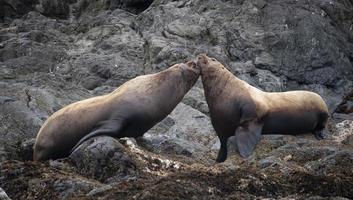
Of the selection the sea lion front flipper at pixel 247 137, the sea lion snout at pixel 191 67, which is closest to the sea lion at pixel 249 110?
the sea lion front flipper at pixel 247 137

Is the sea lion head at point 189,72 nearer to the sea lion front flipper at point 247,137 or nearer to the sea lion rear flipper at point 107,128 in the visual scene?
the sea lion front flipper at point 247,137

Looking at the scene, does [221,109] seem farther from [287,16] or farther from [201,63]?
[287,16]

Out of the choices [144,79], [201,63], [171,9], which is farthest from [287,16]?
[144,79]

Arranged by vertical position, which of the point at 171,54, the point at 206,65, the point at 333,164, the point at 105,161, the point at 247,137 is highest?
the point at 333,164

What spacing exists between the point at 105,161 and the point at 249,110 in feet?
10.9

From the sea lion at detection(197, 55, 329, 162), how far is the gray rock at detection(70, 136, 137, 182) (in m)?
2.36

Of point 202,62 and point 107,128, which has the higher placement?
point 202,62

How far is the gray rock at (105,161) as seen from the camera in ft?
27.0

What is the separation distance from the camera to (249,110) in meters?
11.1

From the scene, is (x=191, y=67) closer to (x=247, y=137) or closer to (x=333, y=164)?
(x=247, y=137)

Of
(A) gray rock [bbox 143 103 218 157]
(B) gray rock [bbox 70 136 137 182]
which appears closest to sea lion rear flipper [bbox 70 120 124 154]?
(B) gray rock [bbox 70 136 137 182]

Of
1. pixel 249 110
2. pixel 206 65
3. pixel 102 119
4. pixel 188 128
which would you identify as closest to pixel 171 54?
pixel 188 128

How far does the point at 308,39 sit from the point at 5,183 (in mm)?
9800

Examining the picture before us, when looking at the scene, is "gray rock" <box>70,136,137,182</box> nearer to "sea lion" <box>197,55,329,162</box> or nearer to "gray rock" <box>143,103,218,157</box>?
"sea lion" <box>197,55,329,162</box>
